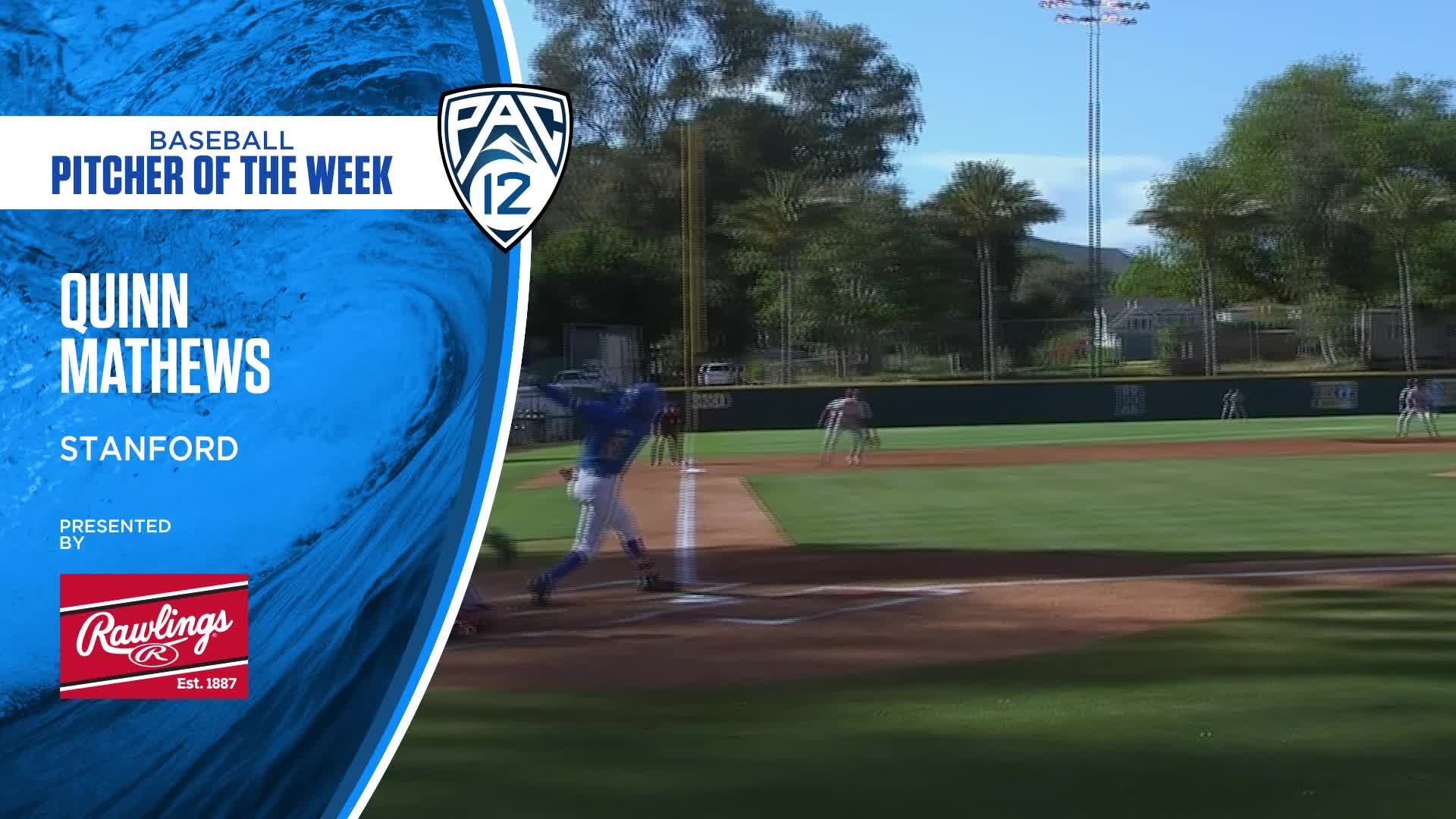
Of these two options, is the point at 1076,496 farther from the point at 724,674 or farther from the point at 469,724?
the point at 469,724

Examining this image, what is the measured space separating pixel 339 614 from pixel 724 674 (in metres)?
5.09

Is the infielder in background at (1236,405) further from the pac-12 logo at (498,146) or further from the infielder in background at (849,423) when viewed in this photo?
the pac-12 logo at (498,146)

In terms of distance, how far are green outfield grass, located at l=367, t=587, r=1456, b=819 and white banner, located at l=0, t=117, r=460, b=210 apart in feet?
9.11

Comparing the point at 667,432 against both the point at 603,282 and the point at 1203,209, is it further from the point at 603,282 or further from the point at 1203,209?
the point at 1203,209

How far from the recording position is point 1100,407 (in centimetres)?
3447

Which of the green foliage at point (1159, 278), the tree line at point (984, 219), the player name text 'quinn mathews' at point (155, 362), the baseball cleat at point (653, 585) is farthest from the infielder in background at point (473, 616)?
Result: the green foliage at point (1159, 278)

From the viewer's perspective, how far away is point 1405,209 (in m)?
44.8

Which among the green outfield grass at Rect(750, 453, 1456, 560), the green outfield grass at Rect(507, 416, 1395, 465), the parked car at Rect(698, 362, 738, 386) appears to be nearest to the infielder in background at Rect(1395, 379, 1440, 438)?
the green outfield grass at Rect(507, 416, 1395, 465)

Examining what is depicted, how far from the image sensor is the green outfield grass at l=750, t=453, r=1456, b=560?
46.0 feet

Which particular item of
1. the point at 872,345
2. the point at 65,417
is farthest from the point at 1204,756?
the point at 872,345

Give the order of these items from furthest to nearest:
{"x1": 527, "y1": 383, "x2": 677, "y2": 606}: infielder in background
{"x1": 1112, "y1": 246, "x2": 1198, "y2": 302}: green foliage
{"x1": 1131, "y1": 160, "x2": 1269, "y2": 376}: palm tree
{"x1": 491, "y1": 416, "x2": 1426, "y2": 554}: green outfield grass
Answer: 1. {"x1": 1112, "y1": 246, "x2": 1198, "y2": 302}: green foliage
2. {"x1": 1131, "y1": 160, "x2": 1269, "y2": 376}: palm tree
3. {"x1": 491, "y1": 416, "x2": 1426, "y2": 554}: green outfield grass
4. {"x1": 527, "y1": 383, "x2": 677, "y2": 606}: infielder in background

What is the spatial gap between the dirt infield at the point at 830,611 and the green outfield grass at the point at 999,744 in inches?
16.0

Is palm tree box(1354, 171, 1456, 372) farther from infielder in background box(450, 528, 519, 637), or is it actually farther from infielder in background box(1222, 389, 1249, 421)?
infielder in background box(450, 528, 519, 637)

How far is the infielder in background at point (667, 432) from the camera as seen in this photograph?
1858 centimetres
